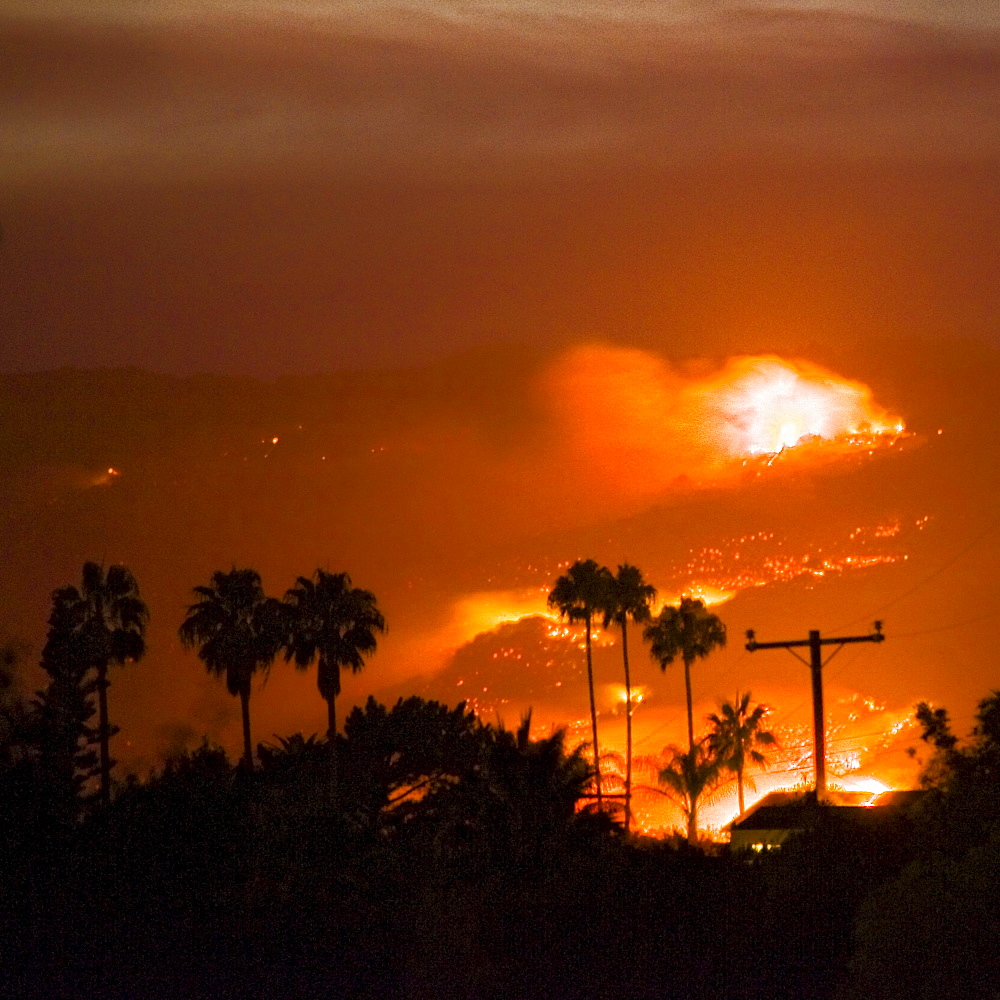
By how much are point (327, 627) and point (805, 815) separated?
54.7 feet

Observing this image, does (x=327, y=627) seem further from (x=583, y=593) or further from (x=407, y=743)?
(x=583, y=593)

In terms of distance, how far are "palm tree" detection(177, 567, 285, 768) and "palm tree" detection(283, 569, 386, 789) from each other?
2.10 ft

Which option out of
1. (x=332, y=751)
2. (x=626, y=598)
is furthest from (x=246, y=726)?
(x=626, y=598)

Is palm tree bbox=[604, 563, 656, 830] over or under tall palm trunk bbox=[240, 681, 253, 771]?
over

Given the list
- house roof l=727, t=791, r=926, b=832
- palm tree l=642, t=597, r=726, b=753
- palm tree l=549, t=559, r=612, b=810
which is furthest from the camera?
palm tree l=642, t=597, r=726, b=753

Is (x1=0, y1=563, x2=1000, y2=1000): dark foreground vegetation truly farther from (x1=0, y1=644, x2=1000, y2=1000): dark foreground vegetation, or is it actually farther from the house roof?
the house roof

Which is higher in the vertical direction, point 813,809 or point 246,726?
point 246,726

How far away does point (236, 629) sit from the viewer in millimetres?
49375

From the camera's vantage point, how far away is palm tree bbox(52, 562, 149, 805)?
173 feet

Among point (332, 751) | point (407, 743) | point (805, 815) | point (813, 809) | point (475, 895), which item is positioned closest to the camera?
point (475, 895)

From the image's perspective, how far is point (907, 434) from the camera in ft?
533

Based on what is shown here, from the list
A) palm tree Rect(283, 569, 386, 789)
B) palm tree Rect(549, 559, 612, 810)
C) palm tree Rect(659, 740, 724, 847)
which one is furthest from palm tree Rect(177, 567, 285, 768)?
palm tree Rect(659, 740, 724, 847)

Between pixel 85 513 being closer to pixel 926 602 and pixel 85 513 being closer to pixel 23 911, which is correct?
pixel 926 602

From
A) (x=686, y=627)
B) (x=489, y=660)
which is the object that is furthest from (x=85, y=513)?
(x=686, y=627)
